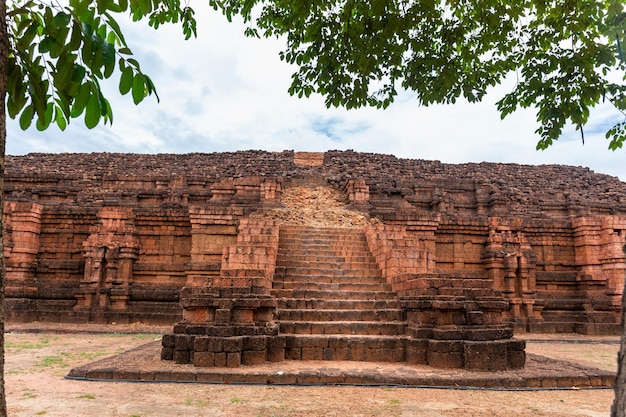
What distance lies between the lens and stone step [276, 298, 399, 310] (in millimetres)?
9109

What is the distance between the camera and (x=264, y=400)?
5355mm

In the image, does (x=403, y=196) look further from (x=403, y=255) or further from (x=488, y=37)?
(x=488, y=37)

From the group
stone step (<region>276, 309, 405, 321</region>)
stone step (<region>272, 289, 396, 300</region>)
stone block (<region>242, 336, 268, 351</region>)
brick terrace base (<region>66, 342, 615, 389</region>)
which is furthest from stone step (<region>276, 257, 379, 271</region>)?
brick terrace base (<region>66, 342, 615, 389</region>)

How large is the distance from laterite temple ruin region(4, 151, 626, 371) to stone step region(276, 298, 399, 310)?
0.07ft

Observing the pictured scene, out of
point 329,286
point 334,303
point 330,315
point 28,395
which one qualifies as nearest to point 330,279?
point 329,286

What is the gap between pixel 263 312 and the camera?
25.4ft

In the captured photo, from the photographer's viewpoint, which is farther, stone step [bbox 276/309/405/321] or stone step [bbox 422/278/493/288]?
stone step [bbox 276/309/405/321]

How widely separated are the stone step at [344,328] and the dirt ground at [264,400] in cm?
226

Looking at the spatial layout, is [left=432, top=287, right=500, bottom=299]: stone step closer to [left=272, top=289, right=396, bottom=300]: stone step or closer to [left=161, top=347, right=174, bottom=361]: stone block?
[left=272, top=289, right=396, bottom=300]: stone step

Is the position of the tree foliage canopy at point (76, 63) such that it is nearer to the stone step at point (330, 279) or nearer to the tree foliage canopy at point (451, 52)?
the tree foliage canopy at point (451, 52)

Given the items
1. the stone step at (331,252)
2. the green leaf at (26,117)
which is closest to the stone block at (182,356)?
the stone step at (331,252)

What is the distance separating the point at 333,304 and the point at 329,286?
79 cm

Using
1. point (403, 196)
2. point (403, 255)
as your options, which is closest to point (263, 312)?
point (403, 255)

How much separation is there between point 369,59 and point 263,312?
454 cm
